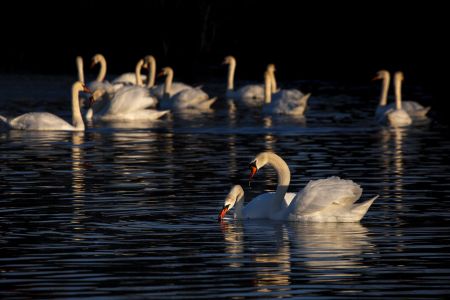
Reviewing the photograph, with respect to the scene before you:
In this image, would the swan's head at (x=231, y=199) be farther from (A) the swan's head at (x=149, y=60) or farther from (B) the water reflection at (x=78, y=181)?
(A) the swan's head at (x=149, y=60)

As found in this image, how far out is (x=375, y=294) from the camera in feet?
36.4

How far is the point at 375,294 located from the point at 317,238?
3.25 meters

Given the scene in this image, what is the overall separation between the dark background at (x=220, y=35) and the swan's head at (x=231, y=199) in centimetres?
4011

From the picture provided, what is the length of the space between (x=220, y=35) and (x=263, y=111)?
29355 mm

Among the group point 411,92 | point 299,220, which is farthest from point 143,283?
point 411,92

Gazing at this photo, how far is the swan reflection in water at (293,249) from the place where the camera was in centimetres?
1209

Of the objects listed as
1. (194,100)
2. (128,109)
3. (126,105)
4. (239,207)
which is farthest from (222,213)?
(194,100)

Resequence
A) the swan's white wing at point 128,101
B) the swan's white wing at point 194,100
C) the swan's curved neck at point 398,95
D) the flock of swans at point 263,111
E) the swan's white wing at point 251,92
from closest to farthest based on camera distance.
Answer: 1. the flock of swans at point 263,111
2. the swan's white wing at point 128,101
3. the swan's curved neck at point 398,95
4. the swan's white wing at point 194,100
5. the swan's white wing at point 251,92

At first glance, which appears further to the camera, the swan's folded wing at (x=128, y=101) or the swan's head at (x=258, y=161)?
the swan's folded wing at (x=128, y=101)

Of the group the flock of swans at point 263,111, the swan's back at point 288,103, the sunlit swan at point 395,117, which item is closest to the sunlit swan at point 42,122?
the flock of swans at point 263,111

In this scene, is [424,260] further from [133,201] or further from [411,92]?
[411,92]

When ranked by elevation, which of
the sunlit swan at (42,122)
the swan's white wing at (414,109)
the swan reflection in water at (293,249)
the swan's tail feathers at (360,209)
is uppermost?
the swan's tail feathers at (360,209)

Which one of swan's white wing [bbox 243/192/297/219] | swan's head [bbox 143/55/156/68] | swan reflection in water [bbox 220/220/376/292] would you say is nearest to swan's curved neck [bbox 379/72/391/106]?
swan's head [bbox 143/55/156/68]

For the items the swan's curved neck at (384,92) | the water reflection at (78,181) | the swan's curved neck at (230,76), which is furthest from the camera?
the swan's curved neck at (230,76)
